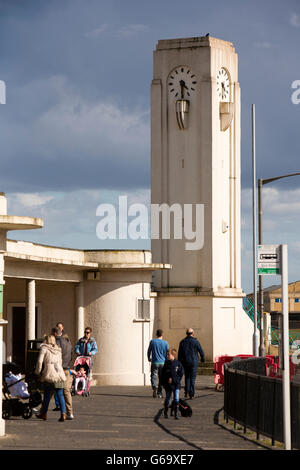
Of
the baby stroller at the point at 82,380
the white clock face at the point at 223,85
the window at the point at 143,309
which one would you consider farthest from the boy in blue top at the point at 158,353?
the white clock face at the point at 223,85

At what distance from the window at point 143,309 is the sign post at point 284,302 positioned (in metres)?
18.6

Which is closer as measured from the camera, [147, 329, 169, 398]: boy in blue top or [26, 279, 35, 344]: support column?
[147, 329, 169, 398]: boy in blue top

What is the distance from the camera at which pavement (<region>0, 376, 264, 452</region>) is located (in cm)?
1638

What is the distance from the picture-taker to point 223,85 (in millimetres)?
42062

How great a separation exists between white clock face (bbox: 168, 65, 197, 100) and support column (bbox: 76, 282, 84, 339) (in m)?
11.4

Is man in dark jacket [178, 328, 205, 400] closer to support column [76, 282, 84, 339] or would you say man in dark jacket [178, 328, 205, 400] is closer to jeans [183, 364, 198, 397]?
jeans [183, 364, 198, 397]

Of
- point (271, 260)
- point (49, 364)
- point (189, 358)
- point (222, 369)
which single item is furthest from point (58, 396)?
point (222, 369)

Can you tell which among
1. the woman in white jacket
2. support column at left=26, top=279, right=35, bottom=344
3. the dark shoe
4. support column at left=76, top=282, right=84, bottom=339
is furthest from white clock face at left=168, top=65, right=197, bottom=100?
the dark shoe

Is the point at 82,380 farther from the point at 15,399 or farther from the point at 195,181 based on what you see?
the point at 195,181

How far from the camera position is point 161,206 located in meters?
41.7

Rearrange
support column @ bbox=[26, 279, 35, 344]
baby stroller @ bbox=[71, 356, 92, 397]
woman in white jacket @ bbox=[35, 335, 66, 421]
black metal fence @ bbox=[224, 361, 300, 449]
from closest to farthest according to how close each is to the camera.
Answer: black metal fence @ bbox=[224, 361, 300, 449] → woman in white jacket @ bbox=[35, 335, 66, 421] → baby stroller @ bbox=[71, 356, 92, 397] → support column @ bbox=[26, 279, 35, 344]
